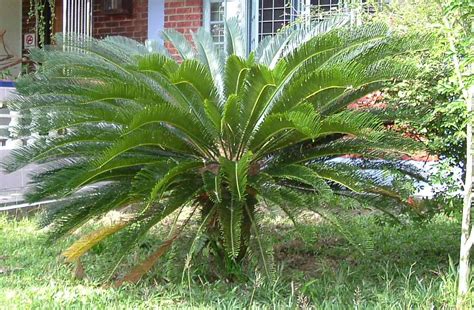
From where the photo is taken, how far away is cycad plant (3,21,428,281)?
419 centimetres

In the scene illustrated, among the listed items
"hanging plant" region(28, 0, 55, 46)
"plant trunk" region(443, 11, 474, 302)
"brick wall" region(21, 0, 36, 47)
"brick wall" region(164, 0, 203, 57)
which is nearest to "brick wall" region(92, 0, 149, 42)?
"brick wall" region(164, 0, 203, 57)

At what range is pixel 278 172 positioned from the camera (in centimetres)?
452

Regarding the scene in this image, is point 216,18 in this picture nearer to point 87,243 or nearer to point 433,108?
point 433,108

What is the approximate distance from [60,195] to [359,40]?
2.35 meters

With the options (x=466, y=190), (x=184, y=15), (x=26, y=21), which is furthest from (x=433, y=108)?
(x=26, y=21)

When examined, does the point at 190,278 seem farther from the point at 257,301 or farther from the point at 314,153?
the point at 314,153

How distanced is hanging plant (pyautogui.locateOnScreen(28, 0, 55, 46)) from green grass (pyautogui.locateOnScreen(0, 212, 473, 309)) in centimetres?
623

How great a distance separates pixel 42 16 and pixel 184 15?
11.4ft

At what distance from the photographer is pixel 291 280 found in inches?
186

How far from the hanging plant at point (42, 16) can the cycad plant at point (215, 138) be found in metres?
6.85

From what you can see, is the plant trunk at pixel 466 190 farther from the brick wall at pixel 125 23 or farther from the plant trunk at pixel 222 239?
the brick wall at pixel 125 23

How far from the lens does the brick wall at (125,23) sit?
997 centimetres

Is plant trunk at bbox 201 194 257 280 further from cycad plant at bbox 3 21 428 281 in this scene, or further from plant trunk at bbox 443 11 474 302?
plant trunk at bbox 443 11 474 302

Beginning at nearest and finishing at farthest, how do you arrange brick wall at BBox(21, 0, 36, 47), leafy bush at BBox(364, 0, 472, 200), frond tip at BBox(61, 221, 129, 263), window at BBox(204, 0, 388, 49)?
leafy bush at BBox(364, 0, 472, 200)
frond tip at BBox(61, 221, 129, 263)
window at BBox(204, 0, 388, 49)
brick wall at BBox(21, 0, 36, 47)
